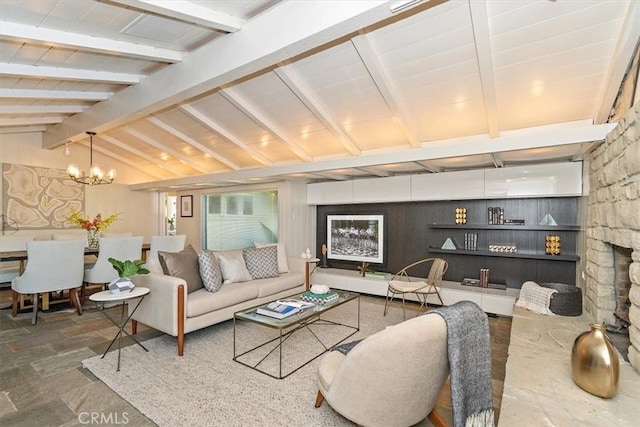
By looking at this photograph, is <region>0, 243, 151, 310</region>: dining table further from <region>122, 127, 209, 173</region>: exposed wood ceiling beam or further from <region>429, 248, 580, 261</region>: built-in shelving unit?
<region>429, 248, 580, 261</region>: built-in shelving unit

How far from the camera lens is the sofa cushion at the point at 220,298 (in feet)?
10.5

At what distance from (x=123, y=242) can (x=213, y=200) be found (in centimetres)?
288

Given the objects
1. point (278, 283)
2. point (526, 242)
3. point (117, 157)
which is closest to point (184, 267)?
point (278, 283)

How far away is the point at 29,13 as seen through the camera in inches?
91.4

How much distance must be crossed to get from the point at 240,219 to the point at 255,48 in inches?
187

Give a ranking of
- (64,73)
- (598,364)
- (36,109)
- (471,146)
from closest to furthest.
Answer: (598,364) → (64,73) → (471,146) → (36,109)

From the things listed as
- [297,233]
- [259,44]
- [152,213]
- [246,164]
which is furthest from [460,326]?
[152,213]

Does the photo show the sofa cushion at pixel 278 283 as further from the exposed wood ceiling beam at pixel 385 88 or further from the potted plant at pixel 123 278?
the exposed wood ceiling beam at pixel 385 88

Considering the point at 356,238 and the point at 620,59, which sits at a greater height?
the point at 620,59

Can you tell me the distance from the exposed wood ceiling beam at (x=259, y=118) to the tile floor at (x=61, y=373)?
278 centimetres

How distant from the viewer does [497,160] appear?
3.79 metres

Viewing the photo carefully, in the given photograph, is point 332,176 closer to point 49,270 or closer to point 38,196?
point 49,270

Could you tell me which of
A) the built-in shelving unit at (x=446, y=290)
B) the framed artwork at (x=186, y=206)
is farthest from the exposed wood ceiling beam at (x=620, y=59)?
the framed artwork at (x=186, y=206)

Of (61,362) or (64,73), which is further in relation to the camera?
(64,73)
